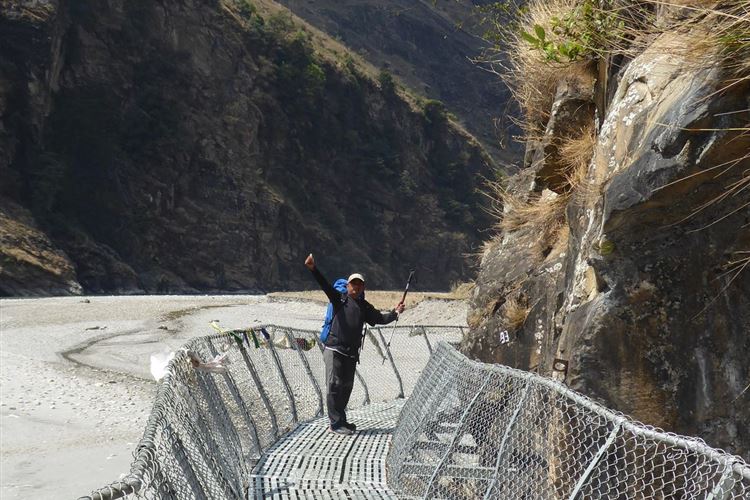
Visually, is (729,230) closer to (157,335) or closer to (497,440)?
(497,440)

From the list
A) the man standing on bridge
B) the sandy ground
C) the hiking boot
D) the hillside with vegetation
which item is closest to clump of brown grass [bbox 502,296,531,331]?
the man standing on bridge

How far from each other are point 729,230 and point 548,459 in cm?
Answer: 193

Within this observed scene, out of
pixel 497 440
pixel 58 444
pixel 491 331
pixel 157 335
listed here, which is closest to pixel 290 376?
pixel 491 331

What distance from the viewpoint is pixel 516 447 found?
5.22m

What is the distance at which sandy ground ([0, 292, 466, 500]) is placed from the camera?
9930mm

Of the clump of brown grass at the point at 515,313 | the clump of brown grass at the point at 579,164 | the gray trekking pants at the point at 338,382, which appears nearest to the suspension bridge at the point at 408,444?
the gray trekking pants at the point at 338,382

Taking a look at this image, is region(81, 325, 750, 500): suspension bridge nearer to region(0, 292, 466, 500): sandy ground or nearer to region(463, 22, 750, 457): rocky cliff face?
region(463, 22, 750, 457): rocky cliff face

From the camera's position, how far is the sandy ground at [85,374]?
9.93 m

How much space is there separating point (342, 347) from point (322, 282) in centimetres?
70

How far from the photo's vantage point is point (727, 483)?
2920 millimetres

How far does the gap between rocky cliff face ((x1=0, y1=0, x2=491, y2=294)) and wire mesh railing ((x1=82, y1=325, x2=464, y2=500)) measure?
29.6 m

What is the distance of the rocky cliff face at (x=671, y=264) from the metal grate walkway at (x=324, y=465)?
6.25 feet

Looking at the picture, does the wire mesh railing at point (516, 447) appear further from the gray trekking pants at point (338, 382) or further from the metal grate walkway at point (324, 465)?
the gray trekking pants at point (338, 382)

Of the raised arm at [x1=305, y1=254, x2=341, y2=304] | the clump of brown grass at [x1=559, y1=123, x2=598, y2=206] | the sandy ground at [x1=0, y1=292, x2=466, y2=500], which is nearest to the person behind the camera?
the clump of brown grass at [x1=559, y1=123, x2=598, y2=206]
